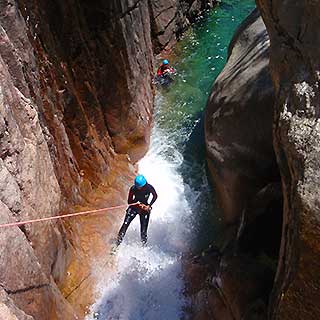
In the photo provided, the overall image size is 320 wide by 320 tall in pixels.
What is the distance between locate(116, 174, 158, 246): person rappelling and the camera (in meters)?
8.27

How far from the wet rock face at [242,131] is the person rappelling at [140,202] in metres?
1.41

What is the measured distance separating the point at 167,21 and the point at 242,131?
1012cm

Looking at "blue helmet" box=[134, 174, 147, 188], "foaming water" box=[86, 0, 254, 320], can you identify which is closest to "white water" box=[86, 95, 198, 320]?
"foaming water" box=[86, 0, 254, 320]

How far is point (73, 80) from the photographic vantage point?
9289mm

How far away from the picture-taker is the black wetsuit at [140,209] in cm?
833

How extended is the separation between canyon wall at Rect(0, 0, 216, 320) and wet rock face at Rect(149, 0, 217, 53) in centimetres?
338

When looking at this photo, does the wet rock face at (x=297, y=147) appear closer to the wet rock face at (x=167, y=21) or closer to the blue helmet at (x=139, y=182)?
the blue helmet at (x=139, y=182)

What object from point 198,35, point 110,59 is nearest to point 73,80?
point 110,59

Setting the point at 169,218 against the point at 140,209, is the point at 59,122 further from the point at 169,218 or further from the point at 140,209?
the point at 169,218

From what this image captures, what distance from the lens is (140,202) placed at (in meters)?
8.44

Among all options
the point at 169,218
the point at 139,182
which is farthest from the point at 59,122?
the point at 169,218

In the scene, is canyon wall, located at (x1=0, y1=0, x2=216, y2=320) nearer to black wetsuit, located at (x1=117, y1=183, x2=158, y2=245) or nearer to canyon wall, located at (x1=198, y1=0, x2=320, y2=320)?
black wetsuit, located at (x1=117, y1=183, x2=158, y2=245)

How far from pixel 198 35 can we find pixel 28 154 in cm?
1374

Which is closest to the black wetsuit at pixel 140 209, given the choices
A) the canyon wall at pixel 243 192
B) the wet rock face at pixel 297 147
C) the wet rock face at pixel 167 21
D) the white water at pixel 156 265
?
the white water at pixel 156 265
